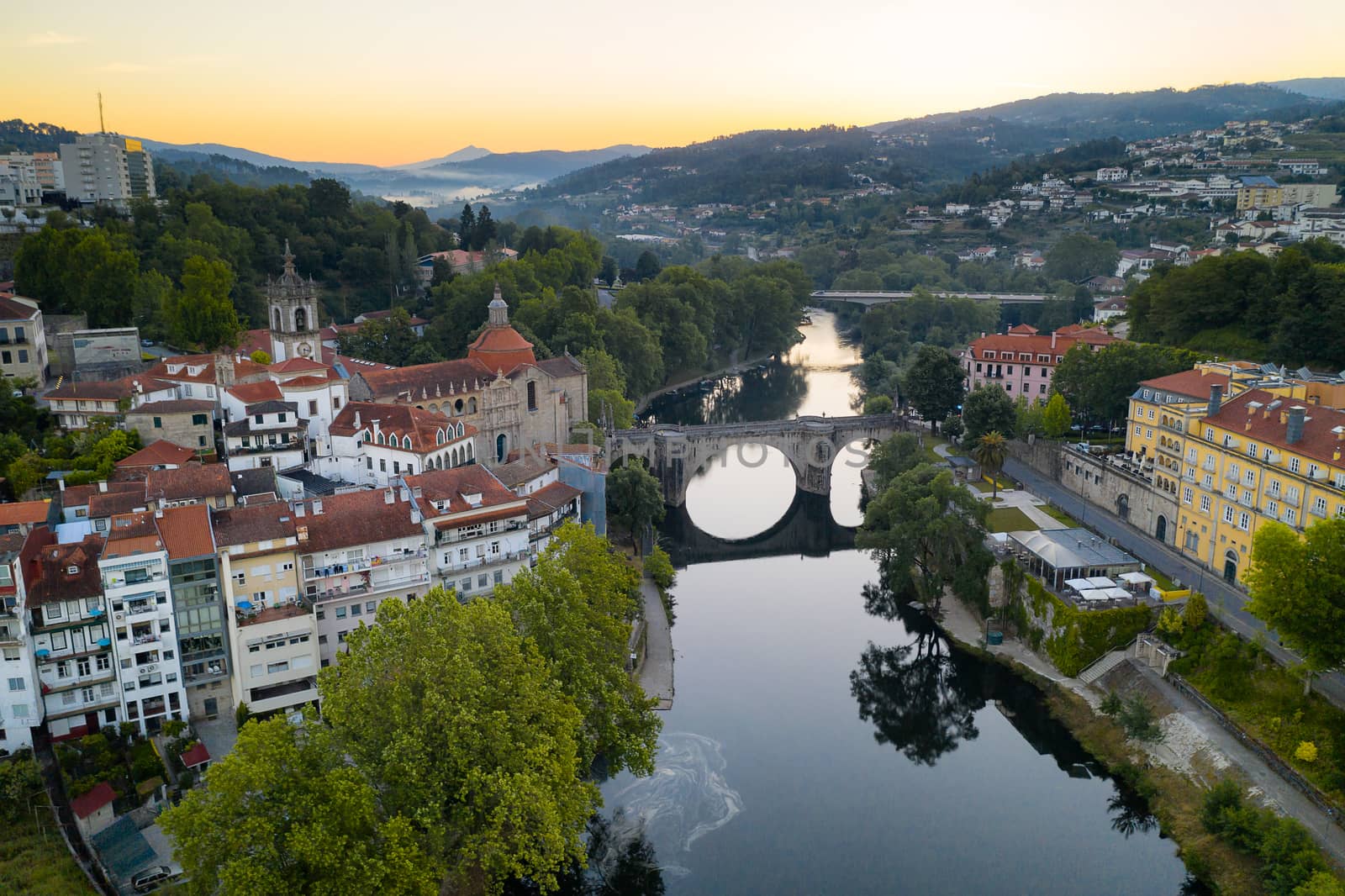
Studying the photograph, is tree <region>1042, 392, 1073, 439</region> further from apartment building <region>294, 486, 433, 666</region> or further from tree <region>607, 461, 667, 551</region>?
apartment building <region>294, 486, 433, 666</region>

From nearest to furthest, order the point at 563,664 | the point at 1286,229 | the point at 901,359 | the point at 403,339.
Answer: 1. the point at 563,664
2. the point at 403,339
3. the point at 901,359
4. the point at 1286,229

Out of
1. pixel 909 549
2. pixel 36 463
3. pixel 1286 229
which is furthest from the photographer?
pixel 1286 229

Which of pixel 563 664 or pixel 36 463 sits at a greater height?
pixel 36 463

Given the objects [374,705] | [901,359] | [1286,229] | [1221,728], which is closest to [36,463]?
[374,705]

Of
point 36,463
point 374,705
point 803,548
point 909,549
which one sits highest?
point 36,463

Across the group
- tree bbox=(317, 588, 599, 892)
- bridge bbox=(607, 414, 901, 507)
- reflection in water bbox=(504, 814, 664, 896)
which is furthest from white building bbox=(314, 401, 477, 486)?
reflection in water bbox=(504, 814, 664, 896)

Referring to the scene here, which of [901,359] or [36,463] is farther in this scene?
[901,359]

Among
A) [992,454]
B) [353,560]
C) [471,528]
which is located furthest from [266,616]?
[992,454]

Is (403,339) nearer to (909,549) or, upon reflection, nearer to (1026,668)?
(909,549)
